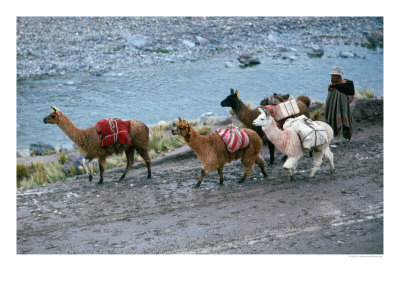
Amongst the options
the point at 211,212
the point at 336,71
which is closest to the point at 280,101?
the point at 336,71

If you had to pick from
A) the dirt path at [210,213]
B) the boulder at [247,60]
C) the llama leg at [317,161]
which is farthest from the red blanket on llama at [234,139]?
the boulder at [247,60]

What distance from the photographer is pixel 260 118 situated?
6.89m

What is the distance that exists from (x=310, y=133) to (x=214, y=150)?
1.16 m

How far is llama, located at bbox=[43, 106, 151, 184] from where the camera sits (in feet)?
23.1

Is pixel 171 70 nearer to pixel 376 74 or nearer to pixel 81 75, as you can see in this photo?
pixel 81 75

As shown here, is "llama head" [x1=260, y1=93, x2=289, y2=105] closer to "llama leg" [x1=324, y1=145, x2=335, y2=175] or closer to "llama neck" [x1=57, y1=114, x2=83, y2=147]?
"llama leg" [x1=324, y1=145, x2=335, y2=175]

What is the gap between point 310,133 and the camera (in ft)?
22.7

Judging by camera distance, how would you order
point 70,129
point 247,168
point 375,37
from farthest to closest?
point 247,168 → point 70,129 → point 375,37

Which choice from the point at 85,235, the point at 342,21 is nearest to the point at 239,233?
the point at 85,235

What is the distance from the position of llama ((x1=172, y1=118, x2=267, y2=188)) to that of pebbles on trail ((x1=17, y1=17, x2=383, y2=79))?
124 cm

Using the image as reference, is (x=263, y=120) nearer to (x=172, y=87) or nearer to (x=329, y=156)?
(x=329, y=156)

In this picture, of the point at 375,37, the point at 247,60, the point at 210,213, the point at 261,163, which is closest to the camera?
the point at 210,213

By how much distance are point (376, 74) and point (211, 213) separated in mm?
2823
